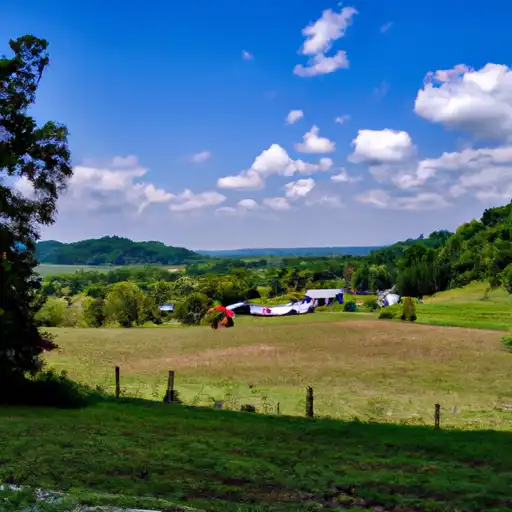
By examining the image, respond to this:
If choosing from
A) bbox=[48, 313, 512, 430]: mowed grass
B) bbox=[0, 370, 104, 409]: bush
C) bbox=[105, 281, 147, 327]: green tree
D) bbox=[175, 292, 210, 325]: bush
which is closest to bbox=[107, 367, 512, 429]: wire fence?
bbox=[48, 313, 512, 430]: mowed grass

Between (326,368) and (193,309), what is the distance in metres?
66.5

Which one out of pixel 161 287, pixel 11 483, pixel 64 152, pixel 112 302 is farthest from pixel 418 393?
pixel 161 287

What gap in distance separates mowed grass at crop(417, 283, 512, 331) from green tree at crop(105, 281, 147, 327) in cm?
4632

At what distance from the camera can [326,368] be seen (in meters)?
40.4

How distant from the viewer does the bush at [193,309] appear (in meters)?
103

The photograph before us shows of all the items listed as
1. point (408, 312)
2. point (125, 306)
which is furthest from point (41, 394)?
point (125, 306)

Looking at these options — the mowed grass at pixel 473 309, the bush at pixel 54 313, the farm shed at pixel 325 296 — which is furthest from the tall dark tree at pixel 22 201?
the farm shed at pixel 325 296

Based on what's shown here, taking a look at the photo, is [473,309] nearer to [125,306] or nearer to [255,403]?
[125,306]

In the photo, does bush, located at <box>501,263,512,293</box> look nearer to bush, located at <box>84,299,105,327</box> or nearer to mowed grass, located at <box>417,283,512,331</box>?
mowed grass, located at <box>417,283,512,331</box>

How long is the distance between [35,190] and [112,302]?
77.1m

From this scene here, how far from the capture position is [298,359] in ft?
148

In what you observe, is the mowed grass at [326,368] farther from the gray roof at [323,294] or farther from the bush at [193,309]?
the gray roof at [323,294]

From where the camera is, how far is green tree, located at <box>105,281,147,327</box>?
9631 cm

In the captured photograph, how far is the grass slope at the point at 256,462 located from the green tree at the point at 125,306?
7885cm
